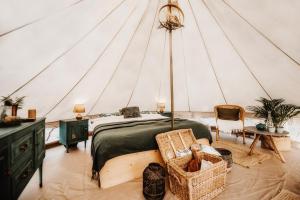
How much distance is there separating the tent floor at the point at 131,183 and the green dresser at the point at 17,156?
494mm

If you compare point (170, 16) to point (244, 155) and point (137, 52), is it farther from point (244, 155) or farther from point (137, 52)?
point (244, 155)

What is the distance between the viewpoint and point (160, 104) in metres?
5.21

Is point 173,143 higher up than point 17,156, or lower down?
lower down

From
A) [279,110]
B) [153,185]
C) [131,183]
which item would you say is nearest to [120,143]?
[131,183]

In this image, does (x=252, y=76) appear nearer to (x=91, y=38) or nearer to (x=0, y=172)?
(x=91, y=38)

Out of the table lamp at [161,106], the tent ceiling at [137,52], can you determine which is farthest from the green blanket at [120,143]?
the table lamp at [161,106]

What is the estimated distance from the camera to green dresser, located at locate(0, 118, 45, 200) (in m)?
1.31

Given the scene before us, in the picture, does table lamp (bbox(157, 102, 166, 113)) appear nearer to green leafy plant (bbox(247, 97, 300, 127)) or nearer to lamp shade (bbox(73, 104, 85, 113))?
lamp shade (bbox(73, 104, 85, 113))

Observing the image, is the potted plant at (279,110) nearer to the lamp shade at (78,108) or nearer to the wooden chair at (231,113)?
the wooden chair at (231,113)

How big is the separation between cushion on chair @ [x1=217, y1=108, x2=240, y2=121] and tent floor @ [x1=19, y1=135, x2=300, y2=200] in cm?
123

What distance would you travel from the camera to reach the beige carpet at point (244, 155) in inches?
123

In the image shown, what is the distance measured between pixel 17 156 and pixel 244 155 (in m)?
3.58

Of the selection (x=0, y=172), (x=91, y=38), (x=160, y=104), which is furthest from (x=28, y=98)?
(x=160, y=104)

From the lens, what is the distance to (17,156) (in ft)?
4.99
